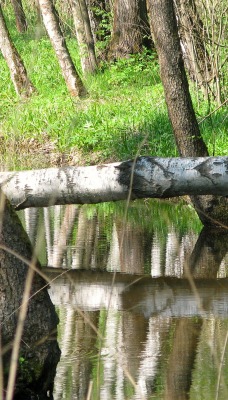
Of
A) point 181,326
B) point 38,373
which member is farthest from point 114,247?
point 38,373

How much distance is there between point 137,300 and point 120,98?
9.60 metres

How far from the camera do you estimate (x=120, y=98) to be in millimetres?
15656

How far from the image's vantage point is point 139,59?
18734mm

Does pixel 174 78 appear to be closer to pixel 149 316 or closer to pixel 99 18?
pixel 149 316

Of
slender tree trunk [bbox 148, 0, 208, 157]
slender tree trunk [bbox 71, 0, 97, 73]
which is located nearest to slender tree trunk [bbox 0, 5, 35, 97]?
slender tree trunk [bbox 71, 0, 97, 73]

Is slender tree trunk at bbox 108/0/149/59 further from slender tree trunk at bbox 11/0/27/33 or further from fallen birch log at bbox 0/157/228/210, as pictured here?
fallen birch log at bbox 0/157/228/210

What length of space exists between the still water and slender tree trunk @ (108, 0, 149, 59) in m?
9.01

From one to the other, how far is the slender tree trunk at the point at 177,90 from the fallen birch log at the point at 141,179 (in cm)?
89

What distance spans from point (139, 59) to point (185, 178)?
38.4 feet

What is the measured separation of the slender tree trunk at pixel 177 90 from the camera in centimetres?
817

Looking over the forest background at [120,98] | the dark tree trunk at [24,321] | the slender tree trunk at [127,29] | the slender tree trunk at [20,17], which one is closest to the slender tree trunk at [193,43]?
the forest background at [120,98]

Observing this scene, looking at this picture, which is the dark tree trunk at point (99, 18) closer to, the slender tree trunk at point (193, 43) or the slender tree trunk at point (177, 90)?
the slender tree trunk at point (193, 43)

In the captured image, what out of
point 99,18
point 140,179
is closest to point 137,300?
point 140,179

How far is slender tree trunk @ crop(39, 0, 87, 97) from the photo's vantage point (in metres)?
16.0
